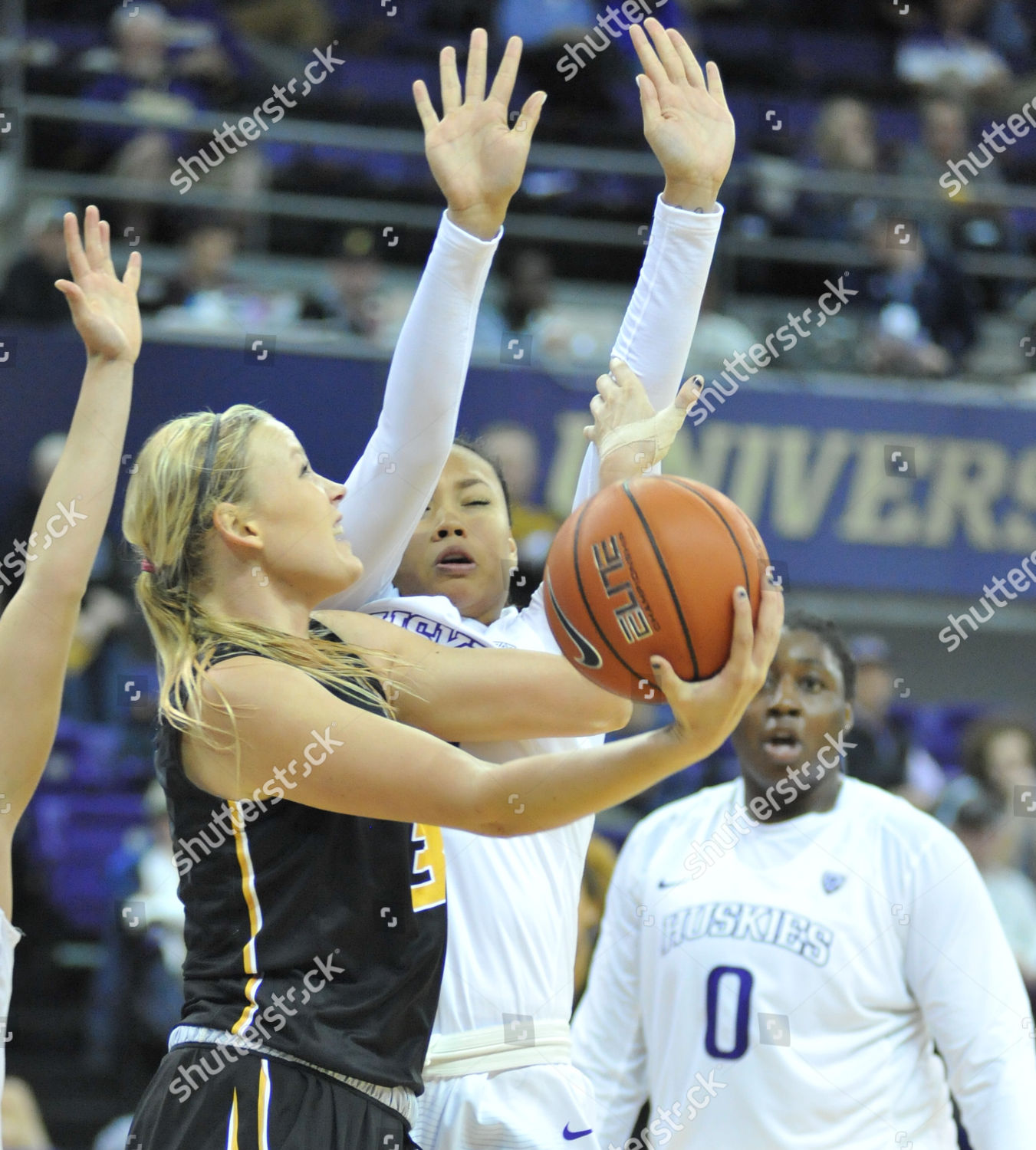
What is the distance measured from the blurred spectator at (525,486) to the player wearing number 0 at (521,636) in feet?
11.9

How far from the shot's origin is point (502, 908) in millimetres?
2873

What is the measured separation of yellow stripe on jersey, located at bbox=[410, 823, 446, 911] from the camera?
98.4 inches

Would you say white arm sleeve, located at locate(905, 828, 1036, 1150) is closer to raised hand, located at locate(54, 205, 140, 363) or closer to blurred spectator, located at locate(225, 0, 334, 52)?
raised hand, located at locate(54, 205, 140, 363)

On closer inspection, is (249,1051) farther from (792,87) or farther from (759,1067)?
(792,87)

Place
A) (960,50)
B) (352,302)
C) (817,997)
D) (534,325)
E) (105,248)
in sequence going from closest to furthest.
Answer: (105,248) → (817,997) → (352,302) → (534,325) → (960,50)

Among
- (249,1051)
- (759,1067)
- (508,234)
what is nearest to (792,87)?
(508,234)

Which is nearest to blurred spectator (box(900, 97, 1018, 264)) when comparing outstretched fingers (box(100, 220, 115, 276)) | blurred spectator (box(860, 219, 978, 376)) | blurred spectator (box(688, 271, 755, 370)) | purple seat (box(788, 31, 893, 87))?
blurred spectator (box(860, 219, 978, 376))

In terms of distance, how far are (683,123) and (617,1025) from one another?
2.25 metres

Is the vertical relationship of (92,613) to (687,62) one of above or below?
below

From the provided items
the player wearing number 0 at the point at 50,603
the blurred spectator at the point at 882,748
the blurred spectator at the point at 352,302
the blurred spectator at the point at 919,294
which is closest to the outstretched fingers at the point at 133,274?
the player wearing number 0 at the point at 50,603

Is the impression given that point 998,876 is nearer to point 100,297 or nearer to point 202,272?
point 202,272

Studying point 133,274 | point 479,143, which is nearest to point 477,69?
point 479,143

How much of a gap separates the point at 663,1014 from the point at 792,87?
9028mm

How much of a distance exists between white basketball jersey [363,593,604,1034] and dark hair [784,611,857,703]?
1.27 metres
